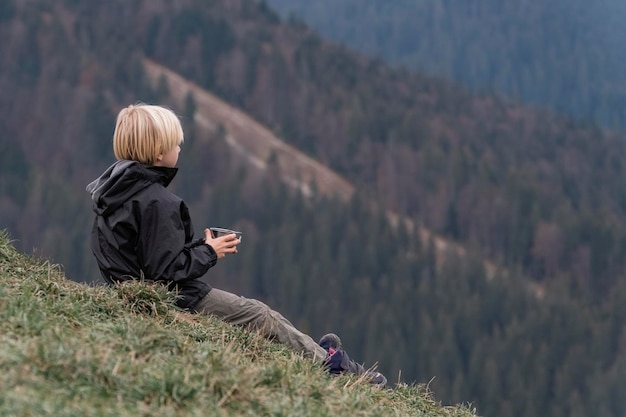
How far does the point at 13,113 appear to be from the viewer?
145500 millimetres

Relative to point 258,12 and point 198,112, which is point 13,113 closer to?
point 198,112

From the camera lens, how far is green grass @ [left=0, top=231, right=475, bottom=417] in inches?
219

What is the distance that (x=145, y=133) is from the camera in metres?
7.99

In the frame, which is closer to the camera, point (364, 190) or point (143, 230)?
point (143, 230)

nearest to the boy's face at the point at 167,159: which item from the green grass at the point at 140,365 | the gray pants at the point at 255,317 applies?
the green grass at the point at 140,365

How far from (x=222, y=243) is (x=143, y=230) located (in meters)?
0.72

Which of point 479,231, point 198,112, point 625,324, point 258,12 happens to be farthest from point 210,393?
point 258,12

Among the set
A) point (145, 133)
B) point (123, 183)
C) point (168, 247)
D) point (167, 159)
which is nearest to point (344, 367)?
point (168, 247)

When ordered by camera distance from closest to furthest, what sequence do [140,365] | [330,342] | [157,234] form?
[140,365], [157,234], [330,342]

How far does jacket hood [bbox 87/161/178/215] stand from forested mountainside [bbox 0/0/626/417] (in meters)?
88.1

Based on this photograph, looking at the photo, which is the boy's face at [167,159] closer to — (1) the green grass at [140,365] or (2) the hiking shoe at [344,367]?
(1) the green grass at [140,365]

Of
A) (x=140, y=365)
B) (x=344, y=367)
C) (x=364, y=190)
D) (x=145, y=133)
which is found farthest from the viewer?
(x=364, y=190)

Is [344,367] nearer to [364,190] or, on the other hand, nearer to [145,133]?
[145,133]

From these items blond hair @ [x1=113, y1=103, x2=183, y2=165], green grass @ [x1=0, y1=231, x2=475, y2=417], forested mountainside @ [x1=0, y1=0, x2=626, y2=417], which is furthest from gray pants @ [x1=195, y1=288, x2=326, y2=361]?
forested mountainside @ [x1=0, y1=0, x2=626, y2=417]
